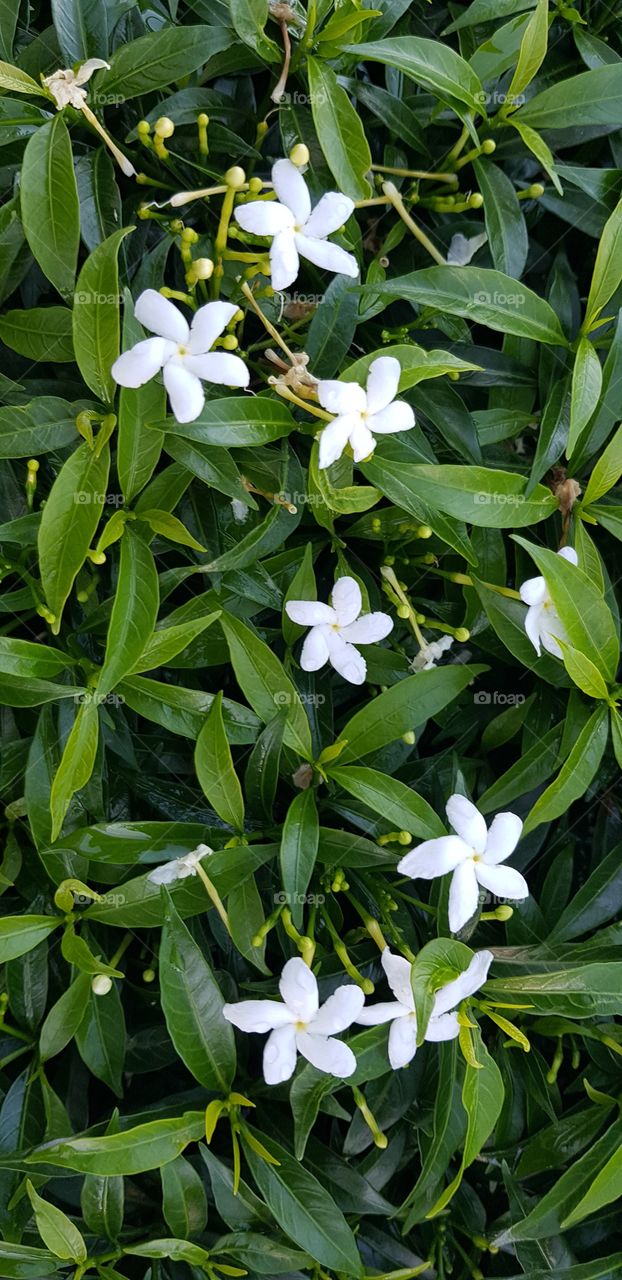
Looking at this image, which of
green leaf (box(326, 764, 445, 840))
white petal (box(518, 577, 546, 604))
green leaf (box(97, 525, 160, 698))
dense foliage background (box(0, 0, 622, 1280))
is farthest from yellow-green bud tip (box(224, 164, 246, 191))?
green leaf (box(326, 764, 445, 840))

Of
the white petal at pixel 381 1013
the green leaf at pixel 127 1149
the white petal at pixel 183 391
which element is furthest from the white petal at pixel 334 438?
the green leaf at pixel 127 1149

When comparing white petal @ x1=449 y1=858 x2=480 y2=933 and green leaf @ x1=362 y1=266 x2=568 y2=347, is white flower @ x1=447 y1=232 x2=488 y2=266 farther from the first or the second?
white petal @ x1=449 y1=858 x2=480 y2=933

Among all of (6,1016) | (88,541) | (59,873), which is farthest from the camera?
(6,1016)

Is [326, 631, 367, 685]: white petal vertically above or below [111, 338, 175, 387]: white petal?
below

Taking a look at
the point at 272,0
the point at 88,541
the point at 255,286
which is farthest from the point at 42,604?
the point at 272,0

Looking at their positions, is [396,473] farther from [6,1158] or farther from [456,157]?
[6,1158]

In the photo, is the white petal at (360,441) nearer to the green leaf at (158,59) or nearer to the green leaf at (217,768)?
the green leaf at (217,768)
